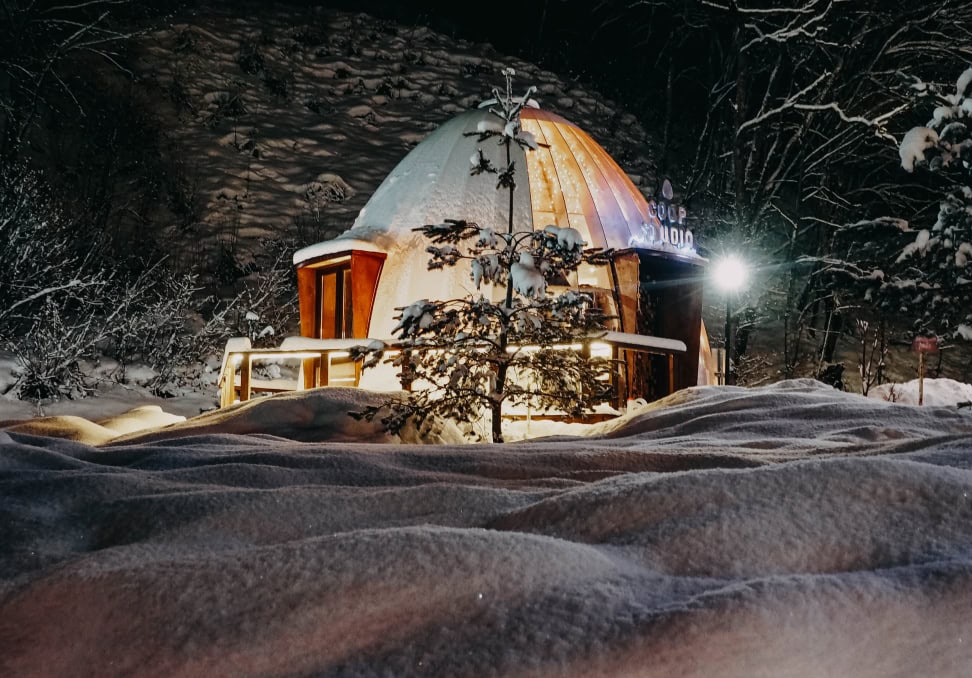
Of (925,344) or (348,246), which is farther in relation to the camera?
(925,344)

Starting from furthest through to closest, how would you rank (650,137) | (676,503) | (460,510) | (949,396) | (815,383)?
1. (650,137)
2. (949,396)
3. (815,383)
4. (460,510)
5. (676,503)

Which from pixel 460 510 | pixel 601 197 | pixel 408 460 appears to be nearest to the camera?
pixel 460 510

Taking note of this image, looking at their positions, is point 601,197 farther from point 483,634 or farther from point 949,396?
point 949,396

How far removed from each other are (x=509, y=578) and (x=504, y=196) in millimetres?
7903

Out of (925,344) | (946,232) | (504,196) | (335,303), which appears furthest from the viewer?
(925,344)

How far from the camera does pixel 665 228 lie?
9461 millimetres

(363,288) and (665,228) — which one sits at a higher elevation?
(665,228)

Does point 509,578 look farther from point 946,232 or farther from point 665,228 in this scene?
point 946,232

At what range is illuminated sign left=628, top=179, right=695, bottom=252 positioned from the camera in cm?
915

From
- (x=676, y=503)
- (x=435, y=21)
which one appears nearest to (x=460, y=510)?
(x=676, y=503)

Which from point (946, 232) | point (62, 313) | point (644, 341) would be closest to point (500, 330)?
point (644, 341)

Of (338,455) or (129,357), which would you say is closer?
(338,455)

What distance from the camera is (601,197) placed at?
9.12 m

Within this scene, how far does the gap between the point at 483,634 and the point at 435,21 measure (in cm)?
2705
